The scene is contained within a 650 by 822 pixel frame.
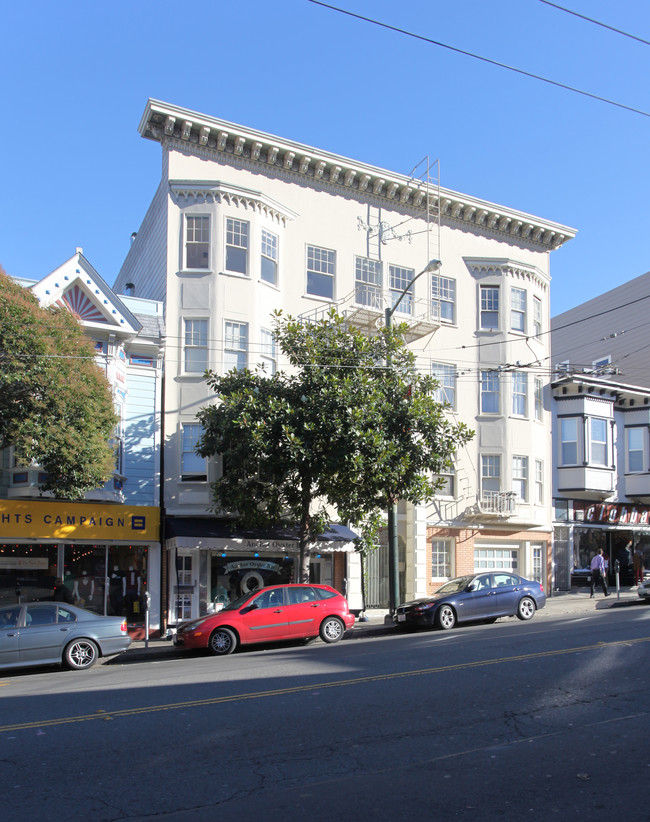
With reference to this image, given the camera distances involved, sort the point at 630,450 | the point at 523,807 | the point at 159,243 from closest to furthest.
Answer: the point at 523,807 → the point at 159,243 → the point at 630,450

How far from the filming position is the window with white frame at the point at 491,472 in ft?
90.1

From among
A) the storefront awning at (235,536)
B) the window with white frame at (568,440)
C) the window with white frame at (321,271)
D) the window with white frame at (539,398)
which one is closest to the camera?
the storefront awning at (235,536)

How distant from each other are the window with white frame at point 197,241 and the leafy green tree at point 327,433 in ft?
14.7

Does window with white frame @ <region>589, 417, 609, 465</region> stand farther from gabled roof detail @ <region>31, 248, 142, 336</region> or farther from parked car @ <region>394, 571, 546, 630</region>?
gabled roof detail @ <region>31, 248, 142, 336</region>

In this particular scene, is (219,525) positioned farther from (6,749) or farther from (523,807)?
(523,807)

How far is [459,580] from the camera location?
20.0 m

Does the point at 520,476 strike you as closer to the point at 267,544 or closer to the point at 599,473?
the point at 599,473

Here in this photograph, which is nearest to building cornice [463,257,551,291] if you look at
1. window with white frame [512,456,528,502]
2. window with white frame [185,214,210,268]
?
window with white frame [512,456,528,502]

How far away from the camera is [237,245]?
2334cm

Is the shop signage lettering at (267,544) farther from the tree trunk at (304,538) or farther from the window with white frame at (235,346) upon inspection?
the window with white frame at (235,346)

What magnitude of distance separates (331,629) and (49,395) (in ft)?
25.8

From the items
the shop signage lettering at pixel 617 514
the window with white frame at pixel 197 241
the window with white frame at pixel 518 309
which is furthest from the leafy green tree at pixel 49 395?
the shop signage lettering at pixel 617 514

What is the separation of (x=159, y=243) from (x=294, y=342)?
701 centimetres

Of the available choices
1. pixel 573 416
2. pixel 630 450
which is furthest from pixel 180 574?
pixel 630 450
